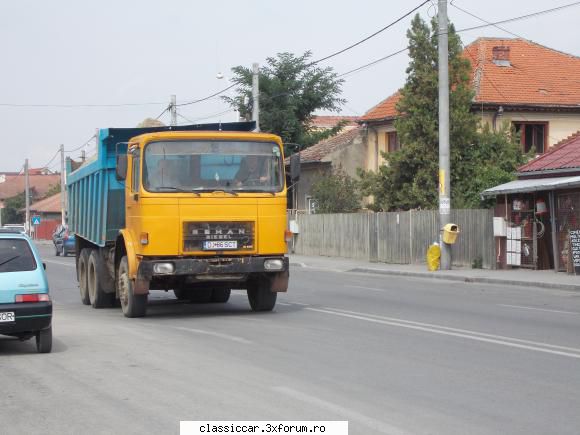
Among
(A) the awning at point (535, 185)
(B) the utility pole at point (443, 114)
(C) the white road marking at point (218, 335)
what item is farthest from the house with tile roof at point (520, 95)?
(C) the white road marking at point (218, 335)

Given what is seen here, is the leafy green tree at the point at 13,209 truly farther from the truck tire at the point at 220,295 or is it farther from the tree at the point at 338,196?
the truck tire at the point at 220,295

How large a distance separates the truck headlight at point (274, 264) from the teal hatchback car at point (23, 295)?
181 inches

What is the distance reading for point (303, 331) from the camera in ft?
44.5

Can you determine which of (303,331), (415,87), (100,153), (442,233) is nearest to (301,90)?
(415,87)

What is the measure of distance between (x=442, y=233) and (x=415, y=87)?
26.3 feet

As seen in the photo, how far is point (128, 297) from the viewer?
52.0ft

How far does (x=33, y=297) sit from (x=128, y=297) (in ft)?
15.7

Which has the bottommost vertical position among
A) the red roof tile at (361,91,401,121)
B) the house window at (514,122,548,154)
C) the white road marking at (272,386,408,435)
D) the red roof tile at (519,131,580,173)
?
the white road marking at (272,386,408,435)

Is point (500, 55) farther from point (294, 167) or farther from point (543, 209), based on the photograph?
point (294, 167)

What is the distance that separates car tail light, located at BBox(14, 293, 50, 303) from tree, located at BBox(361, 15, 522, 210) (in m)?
24.0

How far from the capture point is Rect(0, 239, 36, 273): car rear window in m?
11.3

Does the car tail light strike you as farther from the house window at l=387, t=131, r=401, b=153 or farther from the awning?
the house window at l=387, t=131, r=401, b=153

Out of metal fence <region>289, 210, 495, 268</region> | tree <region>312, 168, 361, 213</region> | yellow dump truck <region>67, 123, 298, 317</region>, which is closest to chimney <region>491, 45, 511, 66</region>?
tree <region>312, 168, 361, 213</region>

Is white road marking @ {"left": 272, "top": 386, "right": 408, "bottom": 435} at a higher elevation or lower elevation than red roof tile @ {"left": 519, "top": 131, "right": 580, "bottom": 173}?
lower
